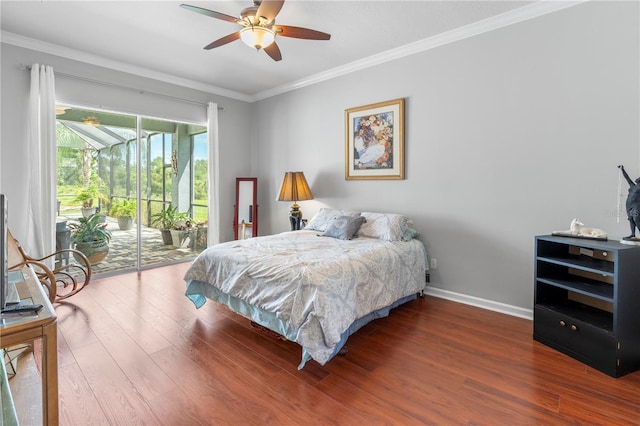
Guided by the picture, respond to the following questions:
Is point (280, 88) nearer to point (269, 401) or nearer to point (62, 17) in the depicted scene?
point (62, 17)

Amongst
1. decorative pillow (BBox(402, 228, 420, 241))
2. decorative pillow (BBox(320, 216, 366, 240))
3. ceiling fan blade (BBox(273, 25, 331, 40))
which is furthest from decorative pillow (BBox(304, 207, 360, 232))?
ceiling fan blade (BBox(273, 25, 331, 40))

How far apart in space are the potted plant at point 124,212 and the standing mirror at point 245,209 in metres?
1.47

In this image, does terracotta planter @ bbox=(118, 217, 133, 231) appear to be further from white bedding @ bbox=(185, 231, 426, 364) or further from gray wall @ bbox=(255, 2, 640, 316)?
gray wall @ bbox=(255, 2, 640, 316)

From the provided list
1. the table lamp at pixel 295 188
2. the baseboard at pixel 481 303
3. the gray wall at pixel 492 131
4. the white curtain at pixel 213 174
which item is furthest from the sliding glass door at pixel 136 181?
the baseboard at pixel 481 303

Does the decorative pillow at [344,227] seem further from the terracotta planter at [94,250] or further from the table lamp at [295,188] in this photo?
the terracotta planter at [94,250]

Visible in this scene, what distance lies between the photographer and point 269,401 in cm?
178

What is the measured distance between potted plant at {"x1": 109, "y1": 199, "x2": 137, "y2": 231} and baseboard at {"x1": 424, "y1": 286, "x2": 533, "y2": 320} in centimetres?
394

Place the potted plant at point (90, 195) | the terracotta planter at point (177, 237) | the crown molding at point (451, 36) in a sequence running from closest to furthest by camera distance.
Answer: the crown molding at point (451, 36)
the potted plant at point (90, 195)
the terracotta planter at point (177, 237)

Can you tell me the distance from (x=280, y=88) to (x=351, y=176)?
1.95 m

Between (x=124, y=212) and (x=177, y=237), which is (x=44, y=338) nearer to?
(x=124, y=212)

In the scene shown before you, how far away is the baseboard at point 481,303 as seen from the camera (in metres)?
2.89

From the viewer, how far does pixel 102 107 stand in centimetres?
395

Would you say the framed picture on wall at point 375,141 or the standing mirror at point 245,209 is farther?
the standing mirror at point 245,209

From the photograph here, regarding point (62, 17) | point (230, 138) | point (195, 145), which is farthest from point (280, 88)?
point (62, 17)
